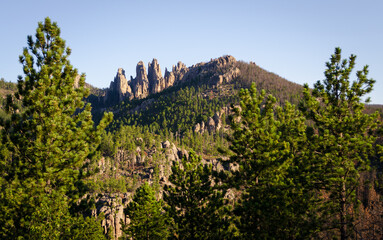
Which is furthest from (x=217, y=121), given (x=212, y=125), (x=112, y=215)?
(x=112, y=215)

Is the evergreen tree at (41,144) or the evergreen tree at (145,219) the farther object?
the evergreen tree at (145,219)

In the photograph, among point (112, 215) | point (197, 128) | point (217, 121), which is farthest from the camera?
point (217, 121)

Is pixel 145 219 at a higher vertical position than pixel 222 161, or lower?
lower

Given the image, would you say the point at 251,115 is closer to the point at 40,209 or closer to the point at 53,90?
the point at 53,90

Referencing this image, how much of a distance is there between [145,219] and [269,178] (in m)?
17.1

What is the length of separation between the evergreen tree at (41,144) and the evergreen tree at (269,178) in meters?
7.87

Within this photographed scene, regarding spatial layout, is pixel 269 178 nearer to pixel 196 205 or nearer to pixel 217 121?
pixel 196 205

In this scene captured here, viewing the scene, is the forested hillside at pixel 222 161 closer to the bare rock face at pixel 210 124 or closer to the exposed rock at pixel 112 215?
A: the exposed rock at pixel 112 215

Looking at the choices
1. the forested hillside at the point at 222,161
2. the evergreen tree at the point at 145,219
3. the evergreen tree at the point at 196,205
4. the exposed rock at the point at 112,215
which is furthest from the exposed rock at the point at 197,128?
the forested hillside at the point at 222,161

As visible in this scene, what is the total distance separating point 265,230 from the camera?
40.3 ft

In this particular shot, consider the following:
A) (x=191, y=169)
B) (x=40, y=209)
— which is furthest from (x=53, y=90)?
(x=191, y=169)

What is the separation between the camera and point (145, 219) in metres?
26.1

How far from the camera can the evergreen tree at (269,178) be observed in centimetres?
1185

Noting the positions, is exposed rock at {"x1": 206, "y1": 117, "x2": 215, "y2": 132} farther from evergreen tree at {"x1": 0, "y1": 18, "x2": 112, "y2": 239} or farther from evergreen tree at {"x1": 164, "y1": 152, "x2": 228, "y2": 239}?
evergreen tree at {"x1": 0, "y1": 18, "x2": 112, "y2": 239}
